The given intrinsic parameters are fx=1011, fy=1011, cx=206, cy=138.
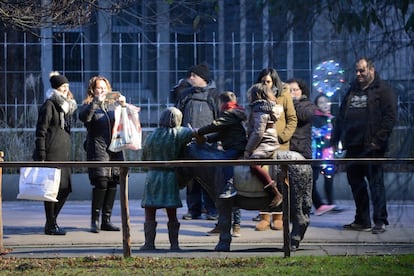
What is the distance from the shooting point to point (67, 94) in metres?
11.9

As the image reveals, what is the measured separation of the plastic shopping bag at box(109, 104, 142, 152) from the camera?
11664 millimetres

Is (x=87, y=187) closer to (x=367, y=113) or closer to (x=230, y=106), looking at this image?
(x=230, y=106)

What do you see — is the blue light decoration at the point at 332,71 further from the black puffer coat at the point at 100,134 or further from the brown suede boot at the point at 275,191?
the black puffer coat at the point at 100,134

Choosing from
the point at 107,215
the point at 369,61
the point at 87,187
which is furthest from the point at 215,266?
the point at 87,187

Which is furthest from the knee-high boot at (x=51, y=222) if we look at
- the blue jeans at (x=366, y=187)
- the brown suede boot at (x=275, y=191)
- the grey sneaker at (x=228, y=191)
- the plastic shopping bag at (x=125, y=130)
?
the blue jeans at (x=366, y=187)

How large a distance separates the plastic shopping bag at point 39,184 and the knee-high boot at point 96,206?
1.79ft

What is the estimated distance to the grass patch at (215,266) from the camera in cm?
863

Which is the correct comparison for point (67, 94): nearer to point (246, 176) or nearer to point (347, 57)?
point (246, 176)

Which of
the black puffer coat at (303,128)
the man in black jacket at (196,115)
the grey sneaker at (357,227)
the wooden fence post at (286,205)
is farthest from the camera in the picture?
the man in black jacket at (196,115)

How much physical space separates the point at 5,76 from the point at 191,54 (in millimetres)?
3685

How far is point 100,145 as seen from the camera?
11727 mm

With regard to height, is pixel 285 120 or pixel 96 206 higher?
pixel 285 120

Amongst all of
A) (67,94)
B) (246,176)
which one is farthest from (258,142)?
(67,94)

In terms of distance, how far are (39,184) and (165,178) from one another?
1888 mm
